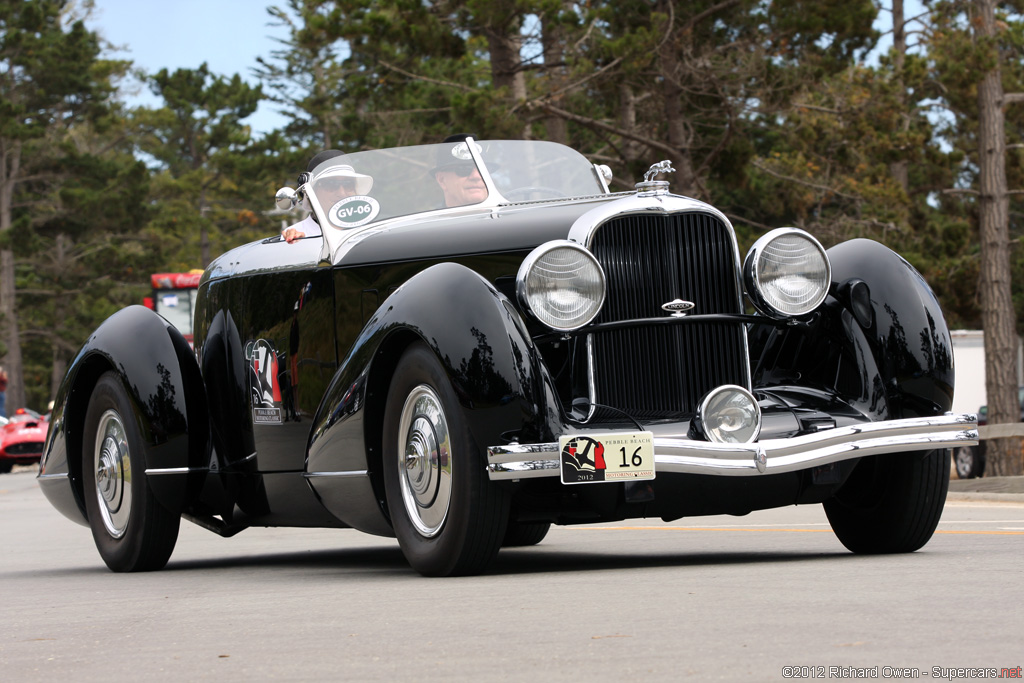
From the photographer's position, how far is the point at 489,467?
212 inches

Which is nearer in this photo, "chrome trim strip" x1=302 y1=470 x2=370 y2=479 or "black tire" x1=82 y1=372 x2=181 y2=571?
"chrome trim strip" x1=302 y1=470 x2=370 y2=479

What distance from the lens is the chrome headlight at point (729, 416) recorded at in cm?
577

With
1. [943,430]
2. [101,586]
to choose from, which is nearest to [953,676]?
[943,430]

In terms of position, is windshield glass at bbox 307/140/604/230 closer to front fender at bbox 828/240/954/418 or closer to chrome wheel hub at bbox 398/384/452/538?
chrome wheel hub at bbox 398/384/452/538

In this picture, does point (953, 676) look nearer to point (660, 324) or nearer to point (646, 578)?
point (646, 578)

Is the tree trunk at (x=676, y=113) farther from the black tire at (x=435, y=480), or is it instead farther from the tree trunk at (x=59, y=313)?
the tree trunk at (x=59, y=313)

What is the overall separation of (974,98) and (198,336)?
58.4 feet

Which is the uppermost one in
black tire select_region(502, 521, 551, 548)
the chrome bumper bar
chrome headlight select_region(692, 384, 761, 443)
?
chrome headlight select_region(692, 384, 761, 443)

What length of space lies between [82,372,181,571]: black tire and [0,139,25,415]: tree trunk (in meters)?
45.4

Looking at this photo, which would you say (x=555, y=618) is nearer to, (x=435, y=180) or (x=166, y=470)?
(x=166, y=470)

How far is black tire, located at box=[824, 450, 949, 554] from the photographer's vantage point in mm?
6316

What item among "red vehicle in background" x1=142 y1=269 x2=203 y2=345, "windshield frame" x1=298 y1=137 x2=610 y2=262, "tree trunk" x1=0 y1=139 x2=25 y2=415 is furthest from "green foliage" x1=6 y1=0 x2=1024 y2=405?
"tree trunk" x1=0 y1=139 x2=25 y2=415

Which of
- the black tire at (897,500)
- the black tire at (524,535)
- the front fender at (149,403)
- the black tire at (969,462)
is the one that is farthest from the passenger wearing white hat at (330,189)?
the black tire at (969,462)

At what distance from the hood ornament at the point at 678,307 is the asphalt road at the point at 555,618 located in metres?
1.07
